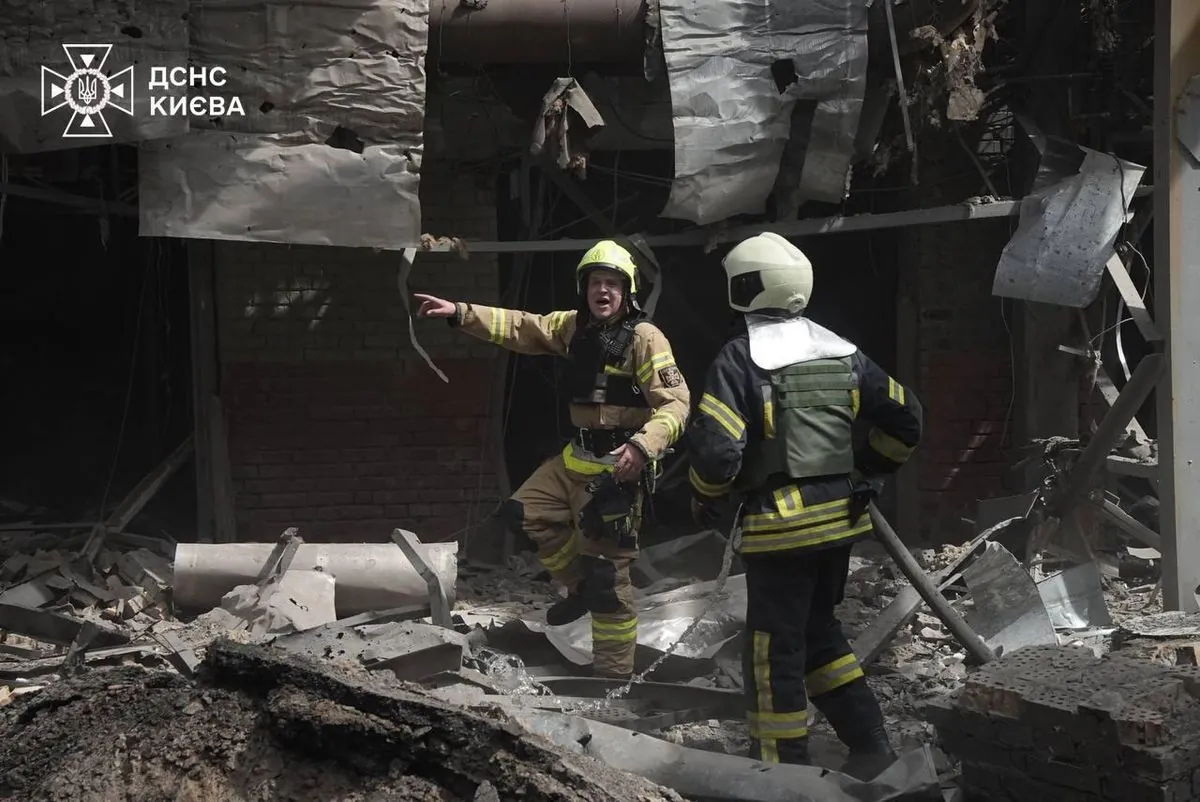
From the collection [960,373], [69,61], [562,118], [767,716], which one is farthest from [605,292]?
[960,373]

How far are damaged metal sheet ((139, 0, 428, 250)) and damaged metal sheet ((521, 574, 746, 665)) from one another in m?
2.31

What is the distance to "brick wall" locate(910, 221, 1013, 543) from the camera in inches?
274

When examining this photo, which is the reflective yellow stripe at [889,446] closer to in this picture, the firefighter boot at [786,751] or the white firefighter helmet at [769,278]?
the white firefighter helmet at [769,278]

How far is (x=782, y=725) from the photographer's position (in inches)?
148

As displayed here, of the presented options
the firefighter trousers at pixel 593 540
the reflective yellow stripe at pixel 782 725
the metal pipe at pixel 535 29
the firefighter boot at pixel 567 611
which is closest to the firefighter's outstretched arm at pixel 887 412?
the reflective yellow stripe at pixel 782 725

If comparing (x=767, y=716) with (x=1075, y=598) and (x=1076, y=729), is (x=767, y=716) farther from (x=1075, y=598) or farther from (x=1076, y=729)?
(x=1075, y=598)

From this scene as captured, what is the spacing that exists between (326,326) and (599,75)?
2265 millimetres

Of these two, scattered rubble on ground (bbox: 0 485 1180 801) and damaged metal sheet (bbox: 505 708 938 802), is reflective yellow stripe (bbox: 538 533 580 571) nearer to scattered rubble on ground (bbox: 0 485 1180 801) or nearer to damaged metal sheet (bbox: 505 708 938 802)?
scattered rubble on ground (bbox: 0 485 1180 801)

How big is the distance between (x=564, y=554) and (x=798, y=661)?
1.58 meters

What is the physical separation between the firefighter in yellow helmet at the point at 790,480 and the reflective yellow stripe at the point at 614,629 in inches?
42.9

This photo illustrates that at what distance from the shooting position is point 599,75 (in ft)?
19.9

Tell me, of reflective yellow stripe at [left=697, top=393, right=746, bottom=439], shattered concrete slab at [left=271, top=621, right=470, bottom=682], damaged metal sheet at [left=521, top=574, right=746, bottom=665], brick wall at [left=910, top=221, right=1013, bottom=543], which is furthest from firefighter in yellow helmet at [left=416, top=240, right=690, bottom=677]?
brick wall at [left=910, top=221, right=1013, bottom=543]

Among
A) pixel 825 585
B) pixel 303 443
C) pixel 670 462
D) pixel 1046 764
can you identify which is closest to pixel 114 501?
pixel 303 443

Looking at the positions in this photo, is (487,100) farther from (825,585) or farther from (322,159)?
(825,585)
